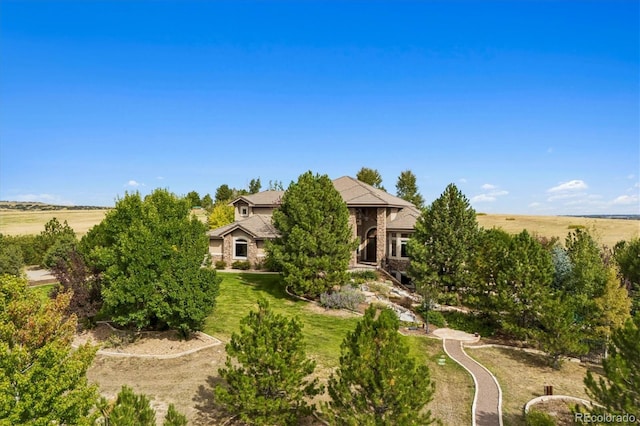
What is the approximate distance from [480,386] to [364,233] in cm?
2276

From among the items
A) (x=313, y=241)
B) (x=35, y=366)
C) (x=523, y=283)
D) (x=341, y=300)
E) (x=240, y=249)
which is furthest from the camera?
(x=240, y=249)

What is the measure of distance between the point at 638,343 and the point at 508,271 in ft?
35.3

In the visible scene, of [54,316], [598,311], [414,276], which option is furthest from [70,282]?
[598,311]

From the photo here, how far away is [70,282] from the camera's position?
1972cm

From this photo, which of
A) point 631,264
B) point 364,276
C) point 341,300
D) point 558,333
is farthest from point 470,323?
point 631,264

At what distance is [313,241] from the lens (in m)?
26.1

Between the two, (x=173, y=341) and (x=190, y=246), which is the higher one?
(x=190, y=246)

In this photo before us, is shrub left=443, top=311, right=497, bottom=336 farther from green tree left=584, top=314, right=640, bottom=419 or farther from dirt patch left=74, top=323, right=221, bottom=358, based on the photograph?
dirt patch left=74, top=323, right=221, bottom=358

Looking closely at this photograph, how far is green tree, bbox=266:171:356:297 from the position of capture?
26.1 metres

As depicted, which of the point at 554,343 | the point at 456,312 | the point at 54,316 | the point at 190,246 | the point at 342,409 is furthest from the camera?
the point at 456,312

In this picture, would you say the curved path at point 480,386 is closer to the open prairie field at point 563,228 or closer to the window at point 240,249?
the window at point 240,249

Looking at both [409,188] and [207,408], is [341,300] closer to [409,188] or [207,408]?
[207,408]

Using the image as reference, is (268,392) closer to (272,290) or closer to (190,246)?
(190,246)

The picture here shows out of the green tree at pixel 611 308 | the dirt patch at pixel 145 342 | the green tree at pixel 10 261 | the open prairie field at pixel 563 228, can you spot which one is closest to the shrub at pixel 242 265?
the dirt patch at pixel 145 342
